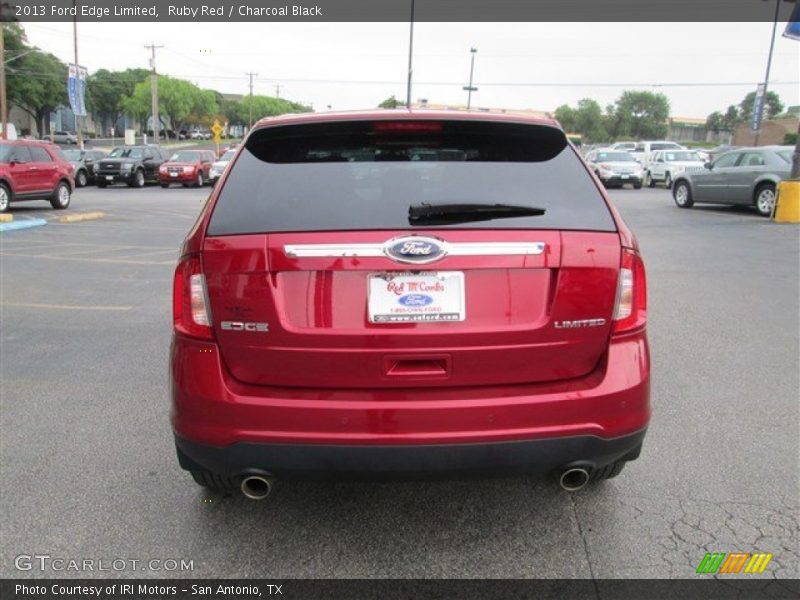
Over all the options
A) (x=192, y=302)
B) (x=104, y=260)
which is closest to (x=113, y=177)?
(x=104, y=260)

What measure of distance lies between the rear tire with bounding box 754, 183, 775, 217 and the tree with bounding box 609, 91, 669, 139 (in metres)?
97.7

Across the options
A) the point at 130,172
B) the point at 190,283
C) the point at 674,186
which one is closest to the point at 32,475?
the point at 190,283

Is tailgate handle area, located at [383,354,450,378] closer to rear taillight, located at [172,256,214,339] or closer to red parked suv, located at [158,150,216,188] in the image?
rear taillight, located at [172,256,214,339]

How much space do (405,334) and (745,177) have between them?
1679cm

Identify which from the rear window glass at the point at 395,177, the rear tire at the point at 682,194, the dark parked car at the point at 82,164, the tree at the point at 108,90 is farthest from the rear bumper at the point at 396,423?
the tree at the point at 108,90

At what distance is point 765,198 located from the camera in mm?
16141

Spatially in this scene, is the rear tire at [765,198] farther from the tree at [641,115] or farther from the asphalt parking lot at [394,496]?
the tree at [641,115]

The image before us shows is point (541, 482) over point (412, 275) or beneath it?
beneath

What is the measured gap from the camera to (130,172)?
29.9 m

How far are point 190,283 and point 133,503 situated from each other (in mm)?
1320

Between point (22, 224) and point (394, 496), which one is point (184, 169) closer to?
point (22, 224)

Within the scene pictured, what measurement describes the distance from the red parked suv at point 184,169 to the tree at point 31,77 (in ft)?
140

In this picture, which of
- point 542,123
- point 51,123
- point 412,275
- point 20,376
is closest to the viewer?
point 412,275

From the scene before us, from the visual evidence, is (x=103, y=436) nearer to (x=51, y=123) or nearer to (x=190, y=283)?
(x=190, y=283)
